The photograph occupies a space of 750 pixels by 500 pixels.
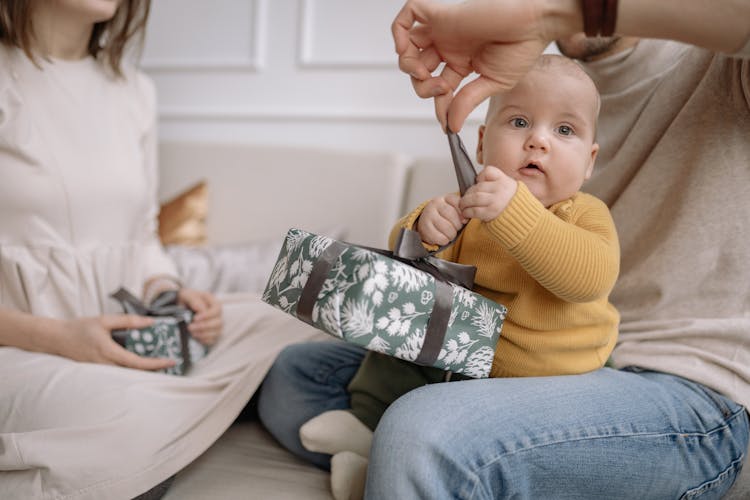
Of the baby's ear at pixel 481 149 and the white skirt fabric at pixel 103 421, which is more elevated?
the baby's ear at pixel 481 149

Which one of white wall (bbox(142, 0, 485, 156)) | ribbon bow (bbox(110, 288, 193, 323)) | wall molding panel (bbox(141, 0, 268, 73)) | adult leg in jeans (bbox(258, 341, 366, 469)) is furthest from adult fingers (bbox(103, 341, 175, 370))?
wall molding panel (bbox(141, 0, 268, 73))

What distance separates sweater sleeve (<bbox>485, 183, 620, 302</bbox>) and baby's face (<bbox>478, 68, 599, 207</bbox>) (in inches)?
4.8

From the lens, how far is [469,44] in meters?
0.96

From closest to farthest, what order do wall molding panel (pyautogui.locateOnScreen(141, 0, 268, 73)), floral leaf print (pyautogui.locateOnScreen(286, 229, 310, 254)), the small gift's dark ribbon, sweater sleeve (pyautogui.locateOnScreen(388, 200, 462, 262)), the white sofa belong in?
floral leaf print (pyautogui.locateOnScreen(286, 229, 310, 254)) → sweater sleeve (pyautogui.locateOnScreen(388, 200, 462, 262)) → the small gift's dark ribbon → the white sofa → wall molding panel (pyautogui.locateOnScreen(141, 0, 268, 73))

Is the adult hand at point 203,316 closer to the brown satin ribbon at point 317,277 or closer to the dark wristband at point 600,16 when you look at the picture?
the brown satin ribbon at point 317,277

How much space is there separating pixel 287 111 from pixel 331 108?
6.7 inches

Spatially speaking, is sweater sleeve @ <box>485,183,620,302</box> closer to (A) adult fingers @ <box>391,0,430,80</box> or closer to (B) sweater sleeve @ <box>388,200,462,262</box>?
(B) sweater sleeve @ <box>388,200,462,262</box>

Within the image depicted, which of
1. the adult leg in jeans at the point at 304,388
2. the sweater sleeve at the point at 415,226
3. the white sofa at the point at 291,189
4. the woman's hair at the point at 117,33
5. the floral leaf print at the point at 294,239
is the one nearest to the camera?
the floral leaf print at the point at 294,239

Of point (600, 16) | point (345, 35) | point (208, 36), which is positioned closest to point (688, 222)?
point (600, 16)

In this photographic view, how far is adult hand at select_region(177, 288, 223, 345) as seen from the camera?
4.54 ft

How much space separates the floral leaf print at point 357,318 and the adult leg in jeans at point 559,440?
14 cm

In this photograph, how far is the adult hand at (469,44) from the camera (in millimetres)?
895

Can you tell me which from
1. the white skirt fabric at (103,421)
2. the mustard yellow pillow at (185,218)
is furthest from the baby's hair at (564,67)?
the mustard yellow pillow at (185,218)

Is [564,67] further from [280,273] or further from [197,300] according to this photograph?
[197,300]
